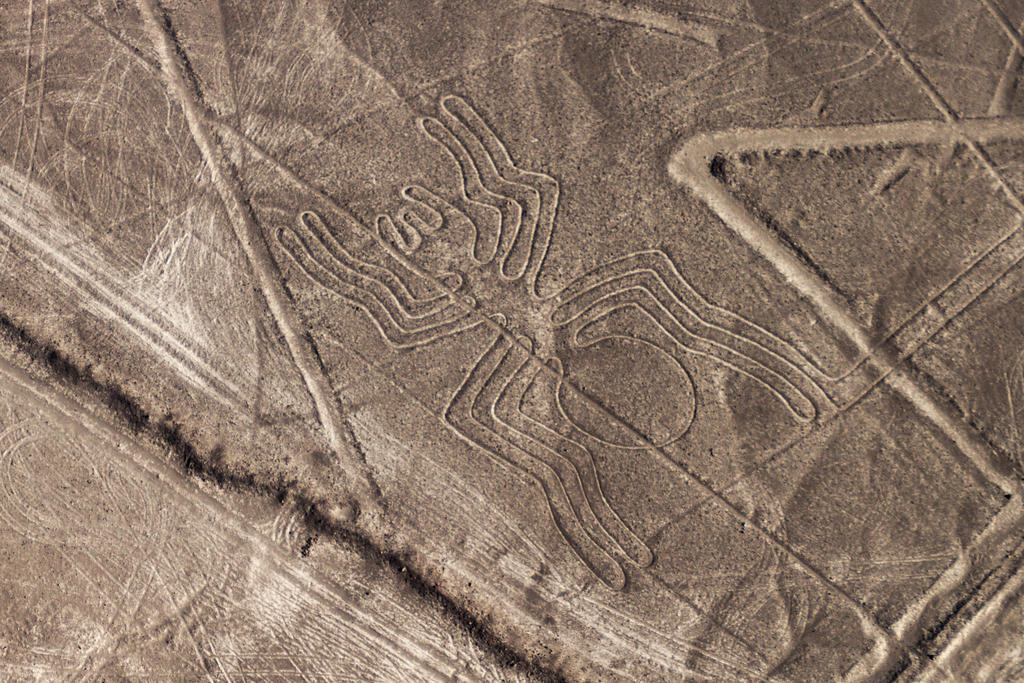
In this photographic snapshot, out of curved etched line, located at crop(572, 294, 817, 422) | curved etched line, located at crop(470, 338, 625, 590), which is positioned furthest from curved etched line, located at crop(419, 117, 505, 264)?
curved etched line, located at crop(572, 294, 817, 422)

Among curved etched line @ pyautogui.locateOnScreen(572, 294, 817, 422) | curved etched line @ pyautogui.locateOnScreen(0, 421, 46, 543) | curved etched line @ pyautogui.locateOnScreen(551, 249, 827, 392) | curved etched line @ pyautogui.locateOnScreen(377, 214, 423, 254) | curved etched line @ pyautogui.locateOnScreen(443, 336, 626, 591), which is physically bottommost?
curved etched line @ pyautogui.locateOnScreen(0, 421, 46, 543)

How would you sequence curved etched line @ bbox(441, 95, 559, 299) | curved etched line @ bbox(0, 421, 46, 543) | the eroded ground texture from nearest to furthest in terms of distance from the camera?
the eroded ground texture → curved etched line @ bbox(441, 95, 559, 299) → curved etched line @ bbox(0, 421, 46, 543)

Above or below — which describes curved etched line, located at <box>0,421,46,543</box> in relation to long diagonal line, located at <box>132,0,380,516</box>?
below

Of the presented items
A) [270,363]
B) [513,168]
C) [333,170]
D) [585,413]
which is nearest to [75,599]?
[270,363]

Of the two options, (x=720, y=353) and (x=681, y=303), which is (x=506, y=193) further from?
(x=720, y=353)

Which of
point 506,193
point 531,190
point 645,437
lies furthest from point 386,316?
point 645,437

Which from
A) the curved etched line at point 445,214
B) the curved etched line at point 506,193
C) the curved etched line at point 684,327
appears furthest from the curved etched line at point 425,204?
the curved etched line at point 684,327

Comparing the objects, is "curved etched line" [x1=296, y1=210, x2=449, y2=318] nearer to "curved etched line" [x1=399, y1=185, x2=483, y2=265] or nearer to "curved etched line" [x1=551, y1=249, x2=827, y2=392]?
"curved etched line" [x1=399, y1=185, x2=483, y2=265]
